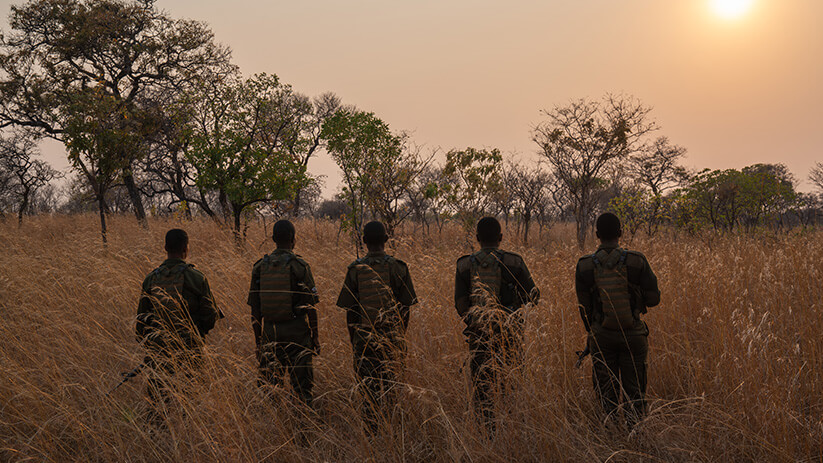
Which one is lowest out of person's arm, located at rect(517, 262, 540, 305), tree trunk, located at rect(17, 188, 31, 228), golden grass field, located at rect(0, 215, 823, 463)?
golden grass field, located at rect(0, 215, 823, 463)

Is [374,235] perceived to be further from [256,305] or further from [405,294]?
[256,305]

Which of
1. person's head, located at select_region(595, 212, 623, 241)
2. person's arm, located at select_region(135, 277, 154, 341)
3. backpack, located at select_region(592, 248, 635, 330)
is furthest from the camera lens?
person's arm, located at select_region(135, 277, 154, 341)

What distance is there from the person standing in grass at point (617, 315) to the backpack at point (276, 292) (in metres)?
2.29

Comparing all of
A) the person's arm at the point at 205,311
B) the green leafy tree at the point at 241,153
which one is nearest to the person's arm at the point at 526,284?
the person's arm at the point at 205,311

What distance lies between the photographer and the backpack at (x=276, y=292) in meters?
3.46

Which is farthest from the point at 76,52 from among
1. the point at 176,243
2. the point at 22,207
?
the point at 176,243

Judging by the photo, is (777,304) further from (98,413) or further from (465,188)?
(465,188)

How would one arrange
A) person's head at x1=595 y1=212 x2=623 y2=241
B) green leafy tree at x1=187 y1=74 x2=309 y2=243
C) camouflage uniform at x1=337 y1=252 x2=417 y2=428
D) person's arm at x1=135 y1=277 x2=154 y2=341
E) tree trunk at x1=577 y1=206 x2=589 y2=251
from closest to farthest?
person's head at x1=595 y1=212 x2=623 y2=241 → camouflage uniform at x1=337 y1=252 x2=417 y2=428 → person's arm at x1=135 y1=277 x2=154 y2=341 → green leafy tree at x1=187 y1=74 x2=309 y2=243 → tree trunk at x1=577 y1=206 x2=589 y2=251

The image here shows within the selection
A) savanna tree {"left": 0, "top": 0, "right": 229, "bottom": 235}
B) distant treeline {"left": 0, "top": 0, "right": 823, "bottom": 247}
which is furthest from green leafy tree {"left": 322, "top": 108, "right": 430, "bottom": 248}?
savanna tree {"left": 0, "top": 0, "right": 229, "bottom": 235}

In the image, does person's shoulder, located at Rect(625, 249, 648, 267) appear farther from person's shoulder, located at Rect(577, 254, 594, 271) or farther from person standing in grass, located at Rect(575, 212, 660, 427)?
person's shoulder, located at Rect(577, 254, 594, 271)

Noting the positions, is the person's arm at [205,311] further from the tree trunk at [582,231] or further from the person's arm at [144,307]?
the tree trunk at [582,231]

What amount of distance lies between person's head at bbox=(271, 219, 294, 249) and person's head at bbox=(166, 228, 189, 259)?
700 mm

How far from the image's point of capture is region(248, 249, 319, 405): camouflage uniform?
11.4 ft

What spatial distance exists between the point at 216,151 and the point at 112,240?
122 inches
